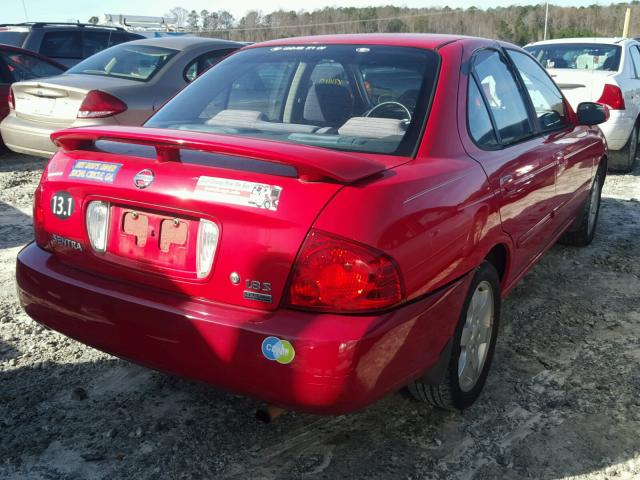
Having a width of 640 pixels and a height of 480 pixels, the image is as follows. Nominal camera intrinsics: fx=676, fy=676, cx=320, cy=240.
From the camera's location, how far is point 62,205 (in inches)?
98.3

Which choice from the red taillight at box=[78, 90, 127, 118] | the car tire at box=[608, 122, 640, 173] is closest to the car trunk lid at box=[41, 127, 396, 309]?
the red taillight at box=[78, 90, 127, 118]

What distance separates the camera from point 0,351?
3.31 m

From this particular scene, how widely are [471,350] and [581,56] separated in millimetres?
6775

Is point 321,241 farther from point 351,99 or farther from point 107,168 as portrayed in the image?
point 351,99

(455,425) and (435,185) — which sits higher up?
(435,185)

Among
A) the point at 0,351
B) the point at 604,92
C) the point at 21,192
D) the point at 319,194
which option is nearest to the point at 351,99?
the point at 319,194

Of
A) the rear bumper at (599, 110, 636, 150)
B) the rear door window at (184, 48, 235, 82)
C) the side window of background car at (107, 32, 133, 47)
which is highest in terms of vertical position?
the side window of background car at (107, 32, 133, 47)

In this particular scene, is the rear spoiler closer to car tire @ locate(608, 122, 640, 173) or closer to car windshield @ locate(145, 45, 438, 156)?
car windshield @ locate(145, 45, 438, 156)

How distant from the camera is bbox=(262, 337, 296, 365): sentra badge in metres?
2.04

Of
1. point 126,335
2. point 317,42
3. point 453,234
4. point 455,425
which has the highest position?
point 317,42

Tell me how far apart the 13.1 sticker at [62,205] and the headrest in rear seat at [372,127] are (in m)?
1.06

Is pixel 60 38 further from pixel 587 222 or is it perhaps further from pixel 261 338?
pixel 261 338

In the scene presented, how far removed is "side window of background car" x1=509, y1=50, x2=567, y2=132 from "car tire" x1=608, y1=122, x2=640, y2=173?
13.1 ft

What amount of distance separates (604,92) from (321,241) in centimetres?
649
